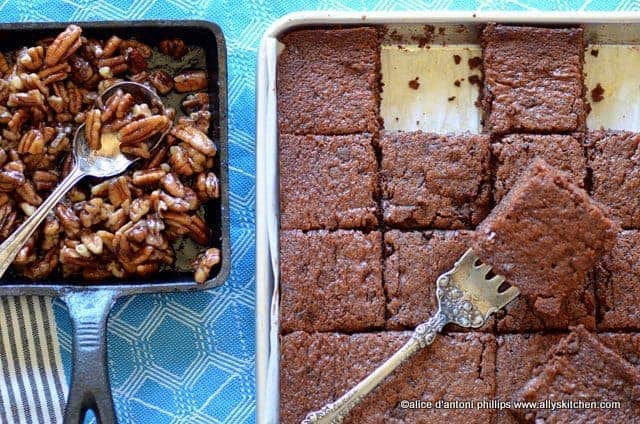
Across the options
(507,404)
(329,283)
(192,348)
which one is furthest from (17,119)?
(507,404)

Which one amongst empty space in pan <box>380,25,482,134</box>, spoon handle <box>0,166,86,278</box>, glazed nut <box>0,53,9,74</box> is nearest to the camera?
spoon handle <box>0,166,86,278</box>

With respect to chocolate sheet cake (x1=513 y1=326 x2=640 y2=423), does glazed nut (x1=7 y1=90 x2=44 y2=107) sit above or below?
above

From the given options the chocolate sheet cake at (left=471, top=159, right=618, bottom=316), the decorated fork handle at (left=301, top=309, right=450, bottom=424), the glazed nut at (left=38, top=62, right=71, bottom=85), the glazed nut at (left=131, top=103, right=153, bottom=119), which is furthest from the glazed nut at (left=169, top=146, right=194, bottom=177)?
the chocolate sheet cake at (left=471, top=159, right=618, bottom=316)

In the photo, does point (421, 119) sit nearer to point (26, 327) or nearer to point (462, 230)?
point (462, 230)

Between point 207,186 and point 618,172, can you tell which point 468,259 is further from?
point 207,186

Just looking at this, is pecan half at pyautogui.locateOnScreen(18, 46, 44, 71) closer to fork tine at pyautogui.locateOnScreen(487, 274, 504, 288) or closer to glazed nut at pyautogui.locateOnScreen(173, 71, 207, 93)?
glazed nut at pyautogui.locateOnScreen(173, 71, 207, 93)

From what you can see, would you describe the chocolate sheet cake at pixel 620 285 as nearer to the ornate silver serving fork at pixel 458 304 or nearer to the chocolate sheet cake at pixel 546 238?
the chocolate sheet cake at pixel 546 238

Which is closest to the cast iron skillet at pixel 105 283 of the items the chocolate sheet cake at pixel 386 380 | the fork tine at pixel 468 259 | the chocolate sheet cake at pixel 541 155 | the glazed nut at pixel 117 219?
the glazed nut at pixel 117 219
